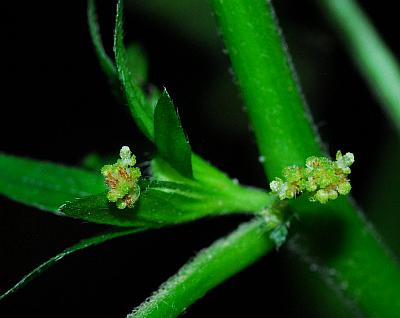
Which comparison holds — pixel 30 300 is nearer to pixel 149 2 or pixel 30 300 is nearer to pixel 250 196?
pixel 250 196

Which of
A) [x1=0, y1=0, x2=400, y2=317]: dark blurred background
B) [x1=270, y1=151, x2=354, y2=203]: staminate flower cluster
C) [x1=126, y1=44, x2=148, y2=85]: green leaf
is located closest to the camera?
[x1=270, y1=151, x2=354, y2=203]: staminate flower cluster

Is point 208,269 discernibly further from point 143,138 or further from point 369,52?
point 369,52

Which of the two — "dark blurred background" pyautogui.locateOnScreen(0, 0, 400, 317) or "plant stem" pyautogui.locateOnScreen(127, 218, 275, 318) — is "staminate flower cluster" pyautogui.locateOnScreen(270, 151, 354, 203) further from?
"dark blurred background" pyautogui.locateOnScreen(0, 0, 400, 317)

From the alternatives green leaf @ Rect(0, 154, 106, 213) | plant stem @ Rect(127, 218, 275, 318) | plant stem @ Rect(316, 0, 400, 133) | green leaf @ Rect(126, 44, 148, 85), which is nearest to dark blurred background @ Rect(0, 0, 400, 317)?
green leaf @ Rect(126, 44, 148, 85)

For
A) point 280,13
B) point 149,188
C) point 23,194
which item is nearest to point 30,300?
point 23,194

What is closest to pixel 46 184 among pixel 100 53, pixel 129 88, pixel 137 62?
pixel 100 53

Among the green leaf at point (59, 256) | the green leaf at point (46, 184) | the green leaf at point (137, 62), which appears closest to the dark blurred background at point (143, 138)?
the green leaf at point (137, 62)

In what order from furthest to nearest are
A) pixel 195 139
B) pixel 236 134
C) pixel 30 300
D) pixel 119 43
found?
pixel 236 134, pixel 195 139, pixel 30 300, pixel 119 43
